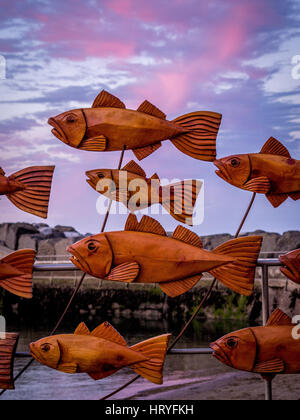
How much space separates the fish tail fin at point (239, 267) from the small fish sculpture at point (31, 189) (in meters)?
0.75

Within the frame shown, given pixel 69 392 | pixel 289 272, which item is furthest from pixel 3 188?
pixel 69 392

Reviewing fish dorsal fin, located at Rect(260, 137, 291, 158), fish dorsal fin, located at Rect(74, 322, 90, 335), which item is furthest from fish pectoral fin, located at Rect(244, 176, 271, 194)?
fish dorsal fin, located at Rect(74, 322, 90, 335)

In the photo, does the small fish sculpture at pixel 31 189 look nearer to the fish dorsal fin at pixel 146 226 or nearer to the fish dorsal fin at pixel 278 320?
the fish dorsal fin at pixel 146 226

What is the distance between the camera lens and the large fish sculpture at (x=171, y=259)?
6.48 feet

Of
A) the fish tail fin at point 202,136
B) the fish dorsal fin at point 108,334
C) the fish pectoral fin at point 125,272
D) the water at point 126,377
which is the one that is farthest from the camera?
the water at point 126,377

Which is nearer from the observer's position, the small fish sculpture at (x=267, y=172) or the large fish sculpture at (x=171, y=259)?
the large fish sculpture at (x=171, y=259)

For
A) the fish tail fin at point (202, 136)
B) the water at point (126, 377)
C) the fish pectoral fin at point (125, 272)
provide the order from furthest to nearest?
1. the water at point (126, 377)
2. the fish tail fin at point (202, 136)
3. the fish pectoral fin at point (125, 272)

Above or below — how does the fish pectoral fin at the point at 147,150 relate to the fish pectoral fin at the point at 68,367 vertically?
above

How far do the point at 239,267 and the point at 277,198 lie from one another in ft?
1.32

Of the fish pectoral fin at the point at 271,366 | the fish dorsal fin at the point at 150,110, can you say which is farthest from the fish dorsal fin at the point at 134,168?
the fish pectoral fin at the point at 271,366

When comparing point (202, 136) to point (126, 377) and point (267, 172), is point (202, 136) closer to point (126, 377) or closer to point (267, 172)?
point (267, 172)

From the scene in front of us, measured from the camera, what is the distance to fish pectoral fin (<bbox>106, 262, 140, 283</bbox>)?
1932 millimetres

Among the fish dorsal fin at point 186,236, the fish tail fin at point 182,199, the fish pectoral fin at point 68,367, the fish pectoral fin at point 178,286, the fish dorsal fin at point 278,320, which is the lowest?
the fish pectoral fin at point 68,367
